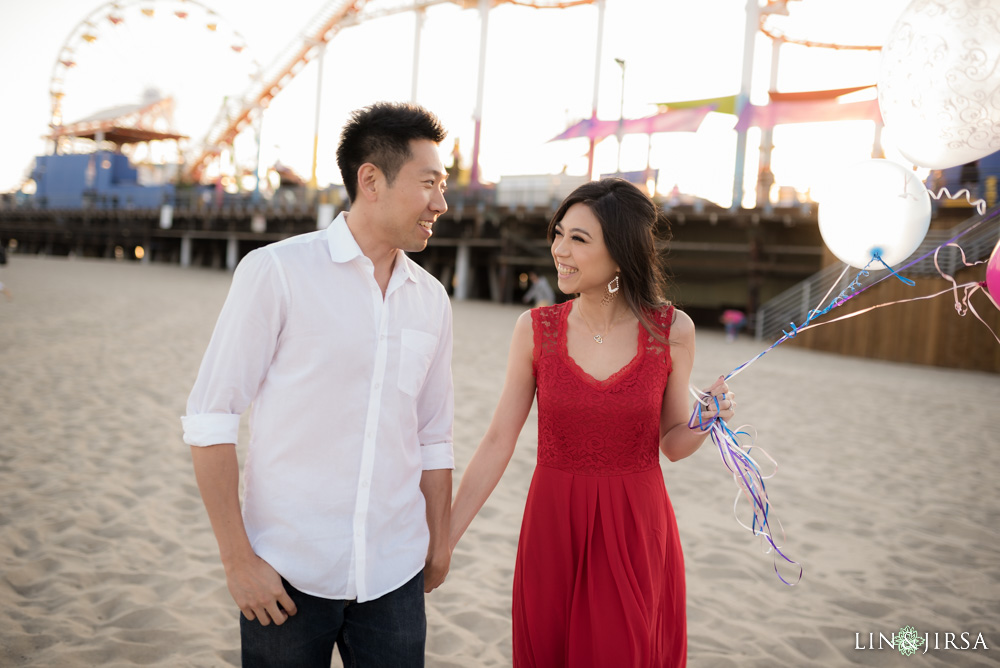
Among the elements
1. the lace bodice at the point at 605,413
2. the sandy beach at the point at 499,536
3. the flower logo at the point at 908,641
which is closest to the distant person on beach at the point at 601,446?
the lace bodice at the point at 605,413

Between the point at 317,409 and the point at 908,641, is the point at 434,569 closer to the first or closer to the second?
the point at 317,409

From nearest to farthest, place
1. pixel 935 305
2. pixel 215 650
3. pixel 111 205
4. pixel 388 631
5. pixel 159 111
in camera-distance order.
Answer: pixel 388 631
pixel 215 650
pixel 935 305
pixel 111 205
pixel 159 111

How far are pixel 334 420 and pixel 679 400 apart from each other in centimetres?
107

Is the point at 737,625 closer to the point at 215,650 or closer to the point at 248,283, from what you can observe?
the point at 215,650

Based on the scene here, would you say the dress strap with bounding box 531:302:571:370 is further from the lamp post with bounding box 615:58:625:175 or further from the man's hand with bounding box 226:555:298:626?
the lamp post with bounding box 615:58:625:175

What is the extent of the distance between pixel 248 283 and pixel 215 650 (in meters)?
1.97

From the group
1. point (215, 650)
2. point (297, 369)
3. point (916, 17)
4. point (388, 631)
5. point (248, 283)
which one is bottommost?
point (215, 650)

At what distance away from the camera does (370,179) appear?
1541mm

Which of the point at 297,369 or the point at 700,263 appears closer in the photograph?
the point at 297,369

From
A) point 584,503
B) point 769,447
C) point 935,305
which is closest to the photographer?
point 584,503

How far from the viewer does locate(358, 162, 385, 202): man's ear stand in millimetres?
1533

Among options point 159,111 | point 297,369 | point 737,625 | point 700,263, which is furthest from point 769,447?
point 159,111

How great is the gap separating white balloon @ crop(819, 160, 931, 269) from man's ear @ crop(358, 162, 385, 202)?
1262 mm

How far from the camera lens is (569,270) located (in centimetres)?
192
